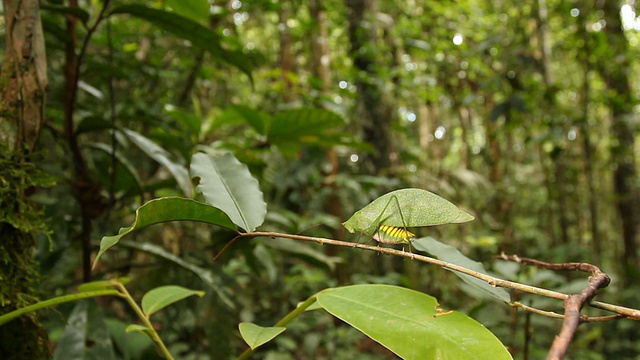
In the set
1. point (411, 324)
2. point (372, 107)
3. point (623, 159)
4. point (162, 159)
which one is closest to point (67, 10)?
point (162, 159)

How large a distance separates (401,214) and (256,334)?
22 centimetres

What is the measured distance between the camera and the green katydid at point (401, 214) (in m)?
0.47

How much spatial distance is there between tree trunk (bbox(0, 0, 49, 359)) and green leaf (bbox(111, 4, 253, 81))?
218 mm

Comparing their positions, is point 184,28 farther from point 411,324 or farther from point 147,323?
point 411,324

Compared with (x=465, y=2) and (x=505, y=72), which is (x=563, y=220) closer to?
(x=505, y=72)

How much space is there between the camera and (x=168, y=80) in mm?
2557

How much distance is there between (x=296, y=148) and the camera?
57.9 inches

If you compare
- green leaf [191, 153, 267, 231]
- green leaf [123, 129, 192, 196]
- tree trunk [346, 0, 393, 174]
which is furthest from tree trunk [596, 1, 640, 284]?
green leaf [191, 153, 267, 231]

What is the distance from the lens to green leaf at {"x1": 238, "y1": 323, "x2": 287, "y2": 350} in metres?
0.50

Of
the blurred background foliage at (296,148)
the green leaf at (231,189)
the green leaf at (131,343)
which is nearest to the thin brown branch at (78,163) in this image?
the blurred background foliage at (296,148)

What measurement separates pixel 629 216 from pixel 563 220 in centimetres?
68

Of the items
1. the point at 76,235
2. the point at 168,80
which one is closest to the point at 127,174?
the point at 76,235

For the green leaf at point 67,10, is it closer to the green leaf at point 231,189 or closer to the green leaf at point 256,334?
the green leaf at point 231,189

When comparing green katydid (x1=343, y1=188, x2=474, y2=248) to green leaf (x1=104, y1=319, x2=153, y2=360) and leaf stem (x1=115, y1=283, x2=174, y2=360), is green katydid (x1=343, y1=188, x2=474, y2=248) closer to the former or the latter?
leaf stem (x1=115, y1=283, x2=174, y2=360)
